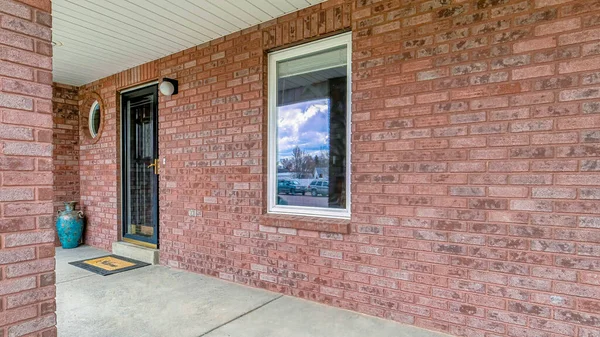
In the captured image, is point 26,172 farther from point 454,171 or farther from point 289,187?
point 454,171

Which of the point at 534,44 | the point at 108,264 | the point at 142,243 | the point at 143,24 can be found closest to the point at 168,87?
the point at 143,24

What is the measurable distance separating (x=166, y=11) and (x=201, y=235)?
2223mm

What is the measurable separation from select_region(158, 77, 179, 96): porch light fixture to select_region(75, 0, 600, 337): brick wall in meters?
0.97

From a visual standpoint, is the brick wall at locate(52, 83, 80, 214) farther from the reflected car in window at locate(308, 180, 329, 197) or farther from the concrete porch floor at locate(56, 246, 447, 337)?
the reflected car in window at locate(308, 180, 329, 197)

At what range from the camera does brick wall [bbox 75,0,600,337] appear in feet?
6.20

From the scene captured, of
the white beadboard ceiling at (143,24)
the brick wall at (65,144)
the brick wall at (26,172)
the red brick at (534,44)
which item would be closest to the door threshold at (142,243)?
the brick wall at (65,144)

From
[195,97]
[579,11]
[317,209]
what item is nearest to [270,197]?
[317,209]

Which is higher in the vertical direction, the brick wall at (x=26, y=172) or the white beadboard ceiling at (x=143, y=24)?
the white beadboard ceiling at (x=143, y=24)

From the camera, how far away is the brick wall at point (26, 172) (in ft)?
4.33

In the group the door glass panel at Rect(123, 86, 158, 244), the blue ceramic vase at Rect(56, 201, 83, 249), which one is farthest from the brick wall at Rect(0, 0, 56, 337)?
the blue ceramic vase at Rect(56, 201, 83, 249)

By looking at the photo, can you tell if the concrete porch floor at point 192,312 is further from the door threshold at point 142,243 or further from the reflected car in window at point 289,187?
the reflected car in window at point 289,187

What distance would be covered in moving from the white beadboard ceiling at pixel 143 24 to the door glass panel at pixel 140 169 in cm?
69

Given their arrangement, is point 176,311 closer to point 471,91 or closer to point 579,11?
point 471,91

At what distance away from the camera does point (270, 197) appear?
320 cm
